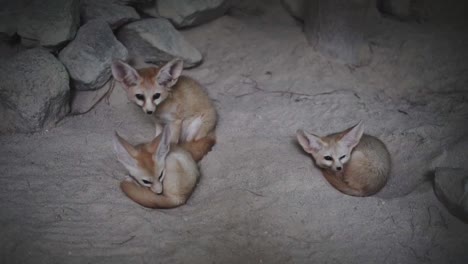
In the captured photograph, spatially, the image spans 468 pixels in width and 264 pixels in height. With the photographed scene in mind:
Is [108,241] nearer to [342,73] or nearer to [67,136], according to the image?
[67,136]

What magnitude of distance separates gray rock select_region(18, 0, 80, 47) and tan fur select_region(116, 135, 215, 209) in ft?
4.90

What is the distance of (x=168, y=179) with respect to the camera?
11.6 ft

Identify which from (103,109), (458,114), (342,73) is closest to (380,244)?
(458,114)

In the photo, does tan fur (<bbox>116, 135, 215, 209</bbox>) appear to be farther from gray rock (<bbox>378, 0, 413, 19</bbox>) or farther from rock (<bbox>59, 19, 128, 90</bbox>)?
gray rock (<bbox>378, 0, 413, 19</bbox>)

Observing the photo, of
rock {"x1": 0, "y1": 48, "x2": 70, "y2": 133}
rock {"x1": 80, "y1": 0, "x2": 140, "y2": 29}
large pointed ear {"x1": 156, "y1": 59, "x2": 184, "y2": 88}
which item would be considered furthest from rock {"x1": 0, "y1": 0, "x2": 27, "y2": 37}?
large pointed ear {"x1": 156, "y1": 59, "x2": 184, "y2": 88}

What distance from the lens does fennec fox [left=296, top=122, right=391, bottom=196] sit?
361 cm

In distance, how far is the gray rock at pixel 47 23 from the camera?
424 centimetres

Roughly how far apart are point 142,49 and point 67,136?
1.23 meters

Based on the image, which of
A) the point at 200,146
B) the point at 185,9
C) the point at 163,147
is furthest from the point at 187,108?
the point at 185,9

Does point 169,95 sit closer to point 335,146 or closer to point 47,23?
point 47,23

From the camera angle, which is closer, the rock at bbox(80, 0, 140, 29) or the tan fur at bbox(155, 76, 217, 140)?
the tan fur at bbox(155, 76, 217, 140)

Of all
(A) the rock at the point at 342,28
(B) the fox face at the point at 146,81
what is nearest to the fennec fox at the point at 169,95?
(B) the fox face at the point at 146,81

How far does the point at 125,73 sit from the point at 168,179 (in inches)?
40.7

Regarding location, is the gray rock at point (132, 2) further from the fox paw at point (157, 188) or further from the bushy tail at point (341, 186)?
the bushy tail at point (341, 186)
